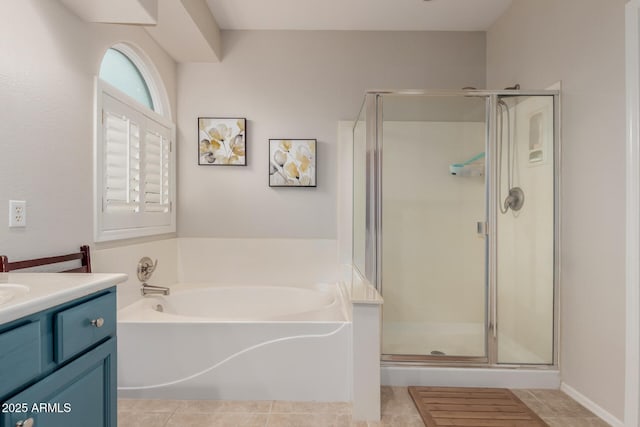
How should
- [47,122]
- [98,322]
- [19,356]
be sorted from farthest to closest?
[47,122]
[98,322]
[19,356]

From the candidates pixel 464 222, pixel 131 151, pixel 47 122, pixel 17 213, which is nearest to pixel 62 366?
pixel 17 213

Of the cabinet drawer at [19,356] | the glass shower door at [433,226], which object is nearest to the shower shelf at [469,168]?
the glass shower door at [433,226]

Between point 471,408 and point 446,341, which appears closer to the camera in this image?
point 471,408

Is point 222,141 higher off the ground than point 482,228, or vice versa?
point 222,141

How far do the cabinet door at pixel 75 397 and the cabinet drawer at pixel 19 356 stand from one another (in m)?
0.04

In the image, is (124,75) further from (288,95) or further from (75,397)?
(75,397)

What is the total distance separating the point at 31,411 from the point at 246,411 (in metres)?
1.27

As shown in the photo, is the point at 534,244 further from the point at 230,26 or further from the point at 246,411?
the point at 230,26

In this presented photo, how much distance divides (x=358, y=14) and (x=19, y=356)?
3.07 meters

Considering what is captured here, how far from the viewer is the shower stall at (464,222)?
2.27 m

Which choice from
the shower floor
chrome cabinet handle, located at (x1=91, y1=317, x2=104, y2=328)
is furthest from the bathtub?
chrome cabinet handle, located at (x1=91, y1=317, x2=104, y2=328)

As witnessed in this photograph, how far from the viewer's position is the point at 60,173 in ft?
5.99

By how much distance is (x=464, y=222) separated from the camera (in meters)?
2.37

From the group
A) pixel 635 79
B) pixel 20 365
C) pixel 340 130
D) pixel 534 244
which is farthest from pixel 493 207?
pixel 20 365
